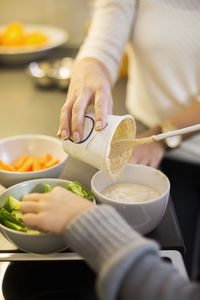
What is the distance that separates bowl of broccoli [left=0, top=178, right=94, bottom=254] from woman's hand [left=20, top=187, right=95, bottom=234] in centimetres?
4

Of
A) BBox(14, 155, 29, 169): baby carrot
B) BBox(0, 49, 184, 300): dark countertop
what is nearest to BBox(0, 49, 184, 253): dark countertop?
BBox(0, 49, 184, 300): dark countertop

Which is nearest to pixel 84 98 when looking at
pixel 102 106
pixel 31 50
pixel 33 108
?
pixel 102 106

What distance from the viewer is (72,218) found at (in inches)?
25.1

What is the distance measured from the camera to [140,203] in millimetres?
748

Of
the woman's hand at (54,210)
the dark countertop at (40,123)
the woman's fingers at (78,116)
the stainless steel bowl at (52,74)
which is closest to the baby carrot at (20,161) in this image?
the dark countertop at (40,123)

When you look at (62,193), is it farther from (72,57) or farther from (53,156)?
(72,57)

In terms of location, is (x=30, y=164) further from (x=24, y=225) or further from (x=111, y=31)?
(x=111, y=31)

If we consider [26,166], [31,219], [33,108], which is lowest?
[33,108]

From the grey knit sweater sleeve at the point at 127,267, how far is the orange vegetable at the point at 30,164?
40cm

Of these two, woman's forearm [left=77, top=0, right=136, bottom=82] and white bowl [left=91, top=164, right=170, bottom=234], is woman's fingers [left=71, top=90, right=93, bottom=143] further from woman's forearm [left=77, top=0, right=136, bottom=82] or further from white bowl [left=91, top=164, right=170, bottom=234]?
woman's forearm [left=77, top=0, right=136, bottom=82]

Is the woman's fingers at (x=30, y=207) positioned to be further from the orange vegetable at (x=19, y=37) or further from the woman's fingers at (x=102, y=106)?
the orange vegetable at (x=19, y=37)

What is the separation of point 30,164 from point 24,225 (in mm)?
262

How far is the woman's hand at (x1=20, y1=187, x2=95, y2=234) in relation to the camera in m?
0.64

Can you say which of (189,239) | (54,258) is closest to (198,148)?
(189,239)
